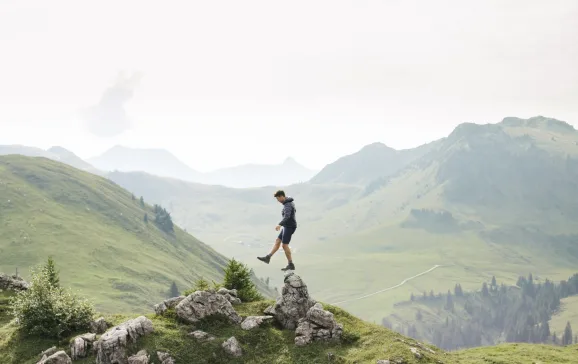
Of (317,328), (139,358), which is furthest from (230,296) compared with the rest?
(139,358)

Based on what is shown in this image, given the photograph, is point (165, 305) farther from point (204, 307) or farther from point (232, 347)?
point (232, 347)

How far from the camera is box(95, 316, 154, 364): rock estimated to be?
942 inches

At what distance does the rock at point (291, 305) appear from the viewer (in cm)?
2841

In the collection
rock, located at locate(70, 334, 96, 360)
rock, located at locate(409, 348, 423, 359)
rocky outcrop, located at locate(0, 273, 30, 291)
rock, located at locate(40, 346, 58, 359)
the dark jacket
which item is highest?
the dark jacket

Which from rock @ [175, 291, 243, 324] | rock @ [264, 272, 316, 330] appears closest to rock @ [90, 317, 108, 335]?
rock @ [175, 291, 243, 324]

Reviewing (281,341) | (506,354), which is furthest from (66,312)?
(506,354)

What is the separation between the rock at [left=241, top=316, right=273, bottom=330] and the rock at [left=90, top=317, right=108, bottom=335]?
9.46m

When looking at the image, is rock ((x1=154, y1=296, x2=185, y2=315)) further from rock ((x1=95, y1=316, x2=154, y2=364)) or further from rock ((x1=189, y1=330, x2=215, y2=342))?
rock ((x1=189, y1=330, x2=215, y2=342))

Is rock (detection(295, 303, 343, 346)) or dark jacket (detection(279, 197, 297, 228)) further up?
dark jacket (detection(279, 197, 297, 228))

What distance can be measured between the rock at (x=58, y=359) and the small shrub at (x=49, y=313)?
9.47 ft

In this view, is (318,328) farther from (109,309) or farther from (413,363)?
(109,309)

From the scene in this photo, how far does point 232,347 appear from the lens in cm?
2567

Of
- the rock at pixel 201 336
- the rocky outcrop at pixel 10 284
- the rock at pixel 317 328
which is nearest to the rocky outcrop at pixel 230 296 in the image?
the rock at pixel 201 336

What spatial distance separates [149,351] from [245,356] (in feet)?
18.6
